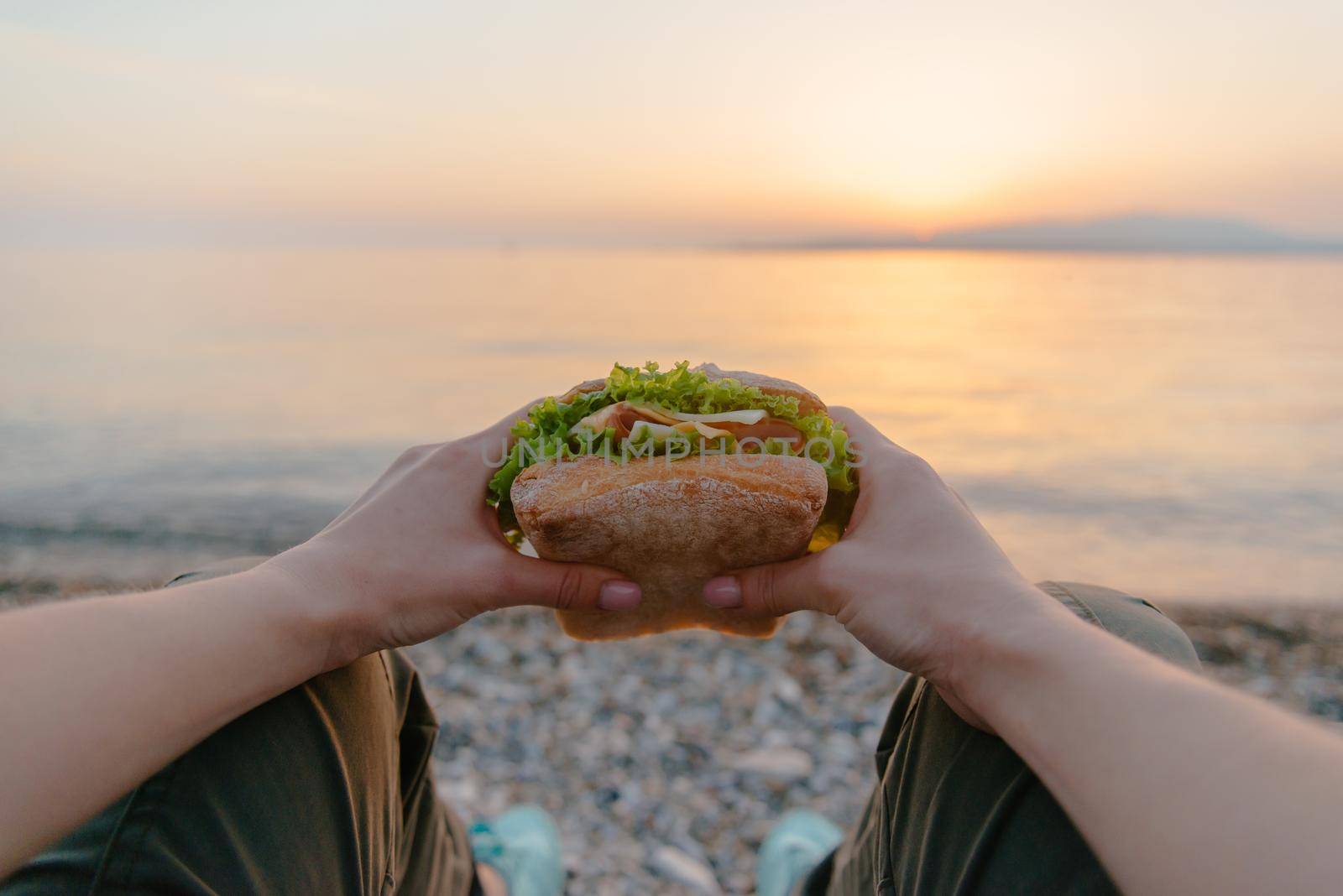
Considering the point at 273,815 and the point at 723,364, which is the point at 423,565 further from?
the point at 723,364

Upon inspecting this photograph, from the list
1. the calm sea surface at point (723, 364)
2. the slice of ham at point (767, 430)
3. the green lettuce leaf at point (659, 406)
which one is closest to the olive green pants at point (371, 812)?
the green lettuce leaf at point (659, 406)

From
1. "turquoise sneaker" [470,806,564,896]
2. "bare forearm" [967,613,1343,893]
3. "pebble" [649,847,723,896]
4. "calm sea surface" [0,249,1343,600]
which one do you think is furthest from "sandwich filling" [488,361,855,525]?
"calm sea surface" [0,249,1343,600]

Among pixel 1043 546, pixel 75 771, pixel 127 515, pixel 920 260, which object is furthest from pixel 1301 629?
pixel 920 260

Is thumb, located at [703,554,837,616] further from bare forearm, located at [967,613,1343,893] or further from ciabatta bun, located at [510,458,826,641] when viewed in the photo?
bare forearm, located at [967,613,1343,893]

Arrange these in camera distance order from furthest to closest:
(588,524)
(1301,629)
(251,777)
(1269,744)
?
(1301,629) < (588,524) < (251,777) < (1269,744)

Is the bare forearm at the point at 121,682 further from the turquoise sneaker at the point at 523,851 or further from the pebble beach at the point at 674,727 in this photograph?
the pebble beach at the point at 674,727

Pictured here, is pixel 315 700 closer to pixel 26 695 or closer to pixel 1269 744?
pixel 26 695

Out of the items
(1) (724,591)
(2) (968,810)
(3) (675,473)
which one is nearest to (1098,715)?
(2) (968,810)
